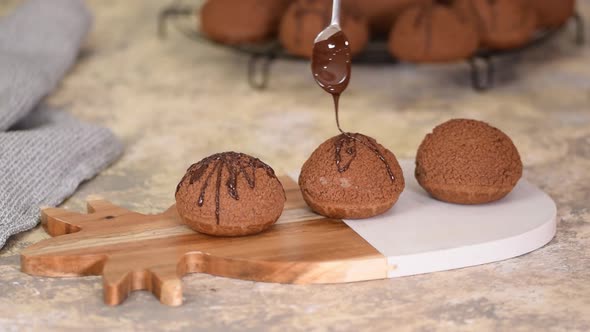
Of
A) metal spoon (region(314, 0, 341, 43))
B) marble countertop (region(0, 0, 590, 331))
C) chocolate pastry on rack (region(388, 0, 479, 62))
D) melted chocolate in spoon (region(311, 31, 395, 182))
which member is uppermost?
metal spoon (region(314, 0, 341, 43))

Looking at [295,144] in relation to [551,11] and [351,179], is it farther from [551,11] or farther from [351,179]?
[551,11]

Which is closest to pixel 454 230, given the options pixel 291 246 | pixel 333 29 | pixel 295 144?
pixel 291 246

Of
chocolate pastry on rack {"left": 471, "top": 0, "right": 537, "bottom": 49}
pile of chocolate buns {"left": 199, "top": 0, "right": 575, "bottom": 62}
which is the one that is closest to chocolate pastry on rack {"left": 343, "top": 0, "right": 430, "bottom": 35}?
pile of chocolate buns {"left": 199, "top": 0, "right": 575, "bottom": 62}

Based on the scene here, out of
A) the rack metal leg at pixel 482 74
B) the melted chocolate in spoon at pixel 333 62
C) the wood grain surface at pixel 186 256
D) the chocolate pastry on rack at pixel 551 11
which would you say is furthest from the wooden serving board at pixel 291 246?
the chocolate pastry on rack at pixel 551 11

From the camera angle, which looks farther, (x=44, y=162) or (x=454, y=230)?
(x=44, y=162)

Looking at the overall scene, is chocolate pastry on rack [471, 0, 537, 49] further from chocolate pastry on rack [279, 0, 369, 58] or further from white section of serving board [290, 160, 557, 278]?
white section of serving board [290, 160, 557, 278]

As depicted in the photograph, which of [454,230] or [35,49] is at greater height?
[35,49]
